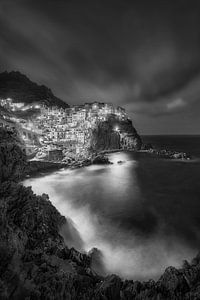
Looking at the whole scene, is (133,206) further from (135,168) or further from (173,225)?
(135,168)

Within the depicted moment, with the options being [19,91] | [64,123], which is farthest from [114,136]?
[19,91]

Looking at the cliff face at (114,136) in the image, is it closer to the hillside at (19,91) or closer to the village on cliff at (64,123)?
Answer: the village on cliff at (64,123)

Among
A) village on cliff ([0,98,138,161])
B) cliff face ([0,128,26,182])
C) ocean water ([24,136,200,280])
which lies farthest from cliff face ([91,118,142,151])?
cliff face ([0,128,26,182])

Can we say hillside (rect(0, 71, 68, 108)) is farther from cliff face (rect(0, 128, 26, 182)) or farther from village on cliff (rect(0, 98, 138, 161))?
cliff face (rect(0, 128, 26, 182))

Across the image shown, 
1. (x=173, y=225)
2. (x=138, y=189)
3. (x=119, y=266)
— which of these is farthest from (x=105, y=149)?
(x=119, y=266)

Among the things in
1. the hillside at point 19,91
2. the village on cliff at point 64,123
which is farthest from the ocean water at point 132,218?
the hillside at point 19,91

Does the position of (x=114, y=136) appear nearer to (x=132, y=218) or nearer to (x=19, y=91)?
(x=132, y=218)
